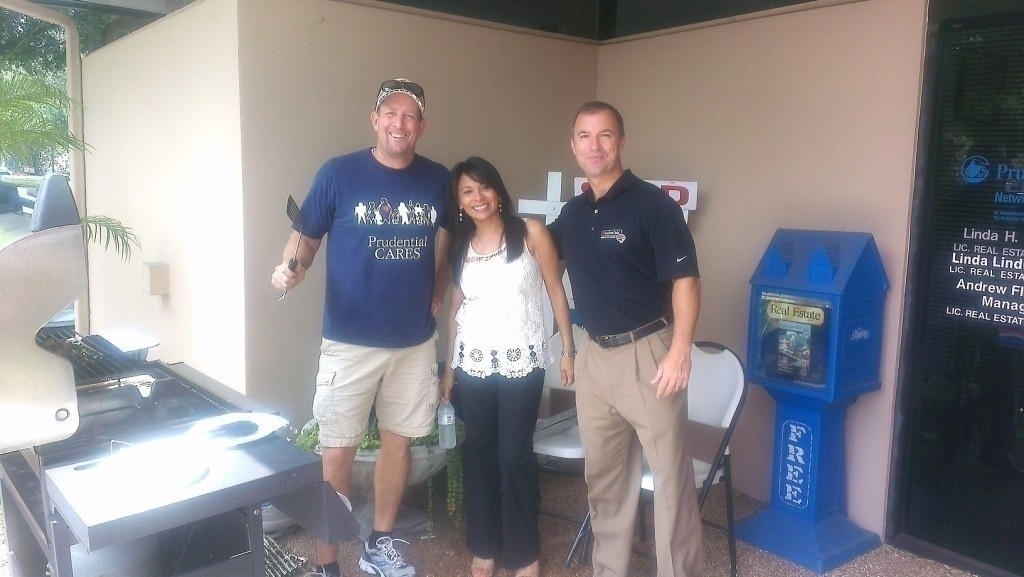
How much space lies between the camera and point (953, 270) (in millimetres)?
2828

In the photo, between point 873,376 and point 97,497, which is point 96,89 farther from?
point 873,376

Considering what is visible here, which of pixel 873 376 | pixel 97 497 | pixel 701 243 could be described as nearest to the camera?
pixel 97 497

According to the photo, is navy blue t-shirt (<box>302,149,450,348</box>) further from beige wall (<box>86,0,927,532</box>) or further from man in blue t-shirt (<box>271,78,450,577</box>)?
beige wall (<box>86,0,927,532</box>)

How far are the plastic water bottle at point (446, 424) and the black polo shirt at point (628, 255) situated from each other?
72cm

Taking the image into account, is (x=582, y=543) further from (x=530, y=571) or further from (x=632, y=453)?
(x=632, y=453)

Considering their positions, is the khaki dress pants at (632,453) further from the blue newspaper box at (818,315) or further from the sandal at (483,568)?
the blue newspaper box at (818,315)

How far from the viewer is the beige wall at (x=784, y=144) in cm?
296

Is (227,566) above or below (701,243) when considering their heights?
below

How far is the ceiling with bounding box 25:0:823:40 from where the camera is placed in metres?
3.52

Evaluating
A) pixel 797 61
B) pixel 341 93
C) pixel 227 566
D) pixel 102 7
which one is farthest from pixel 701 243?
pixel 102 7

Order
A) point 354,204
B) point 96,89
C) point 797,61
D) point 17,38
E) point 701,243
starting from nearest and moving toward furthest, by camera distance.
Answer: point 354,204 → point 797,61 → point 701,243 → point 17,38 → point 96,89

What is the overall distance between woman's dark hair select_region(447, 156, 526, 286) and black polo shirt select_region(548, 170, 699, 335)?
0.65 feet

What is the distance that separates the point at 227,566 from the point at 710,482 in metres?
1.77

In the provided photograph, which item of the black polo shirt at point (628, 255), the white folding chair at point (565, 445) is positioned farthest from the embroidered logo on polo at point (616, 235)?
the white folding chair at point (565, 445)
